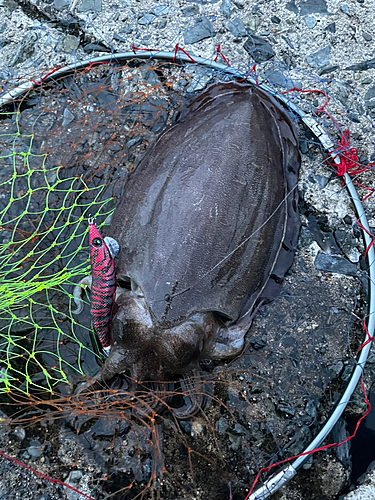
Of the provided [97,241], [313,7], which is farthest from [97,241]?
[313,7]

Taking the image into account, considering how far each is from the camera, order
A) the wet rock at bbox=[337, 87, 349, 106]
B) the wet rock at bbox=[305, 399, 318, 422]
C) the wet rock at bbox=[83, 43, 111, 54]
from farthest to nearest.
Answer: the wet rock at bbox=[83, 43, 111, 54], the wet rock at bbox=[337, 87, 349, 106], the wet rock at bbox=[305, 399, 318, 422]

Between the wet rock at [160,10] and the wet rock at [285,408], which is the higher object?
the wet rock at [160,10]

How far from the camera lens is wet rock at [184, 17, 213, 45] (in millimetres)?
4312

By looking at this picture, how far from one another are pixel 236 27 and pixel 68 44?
1592 mm

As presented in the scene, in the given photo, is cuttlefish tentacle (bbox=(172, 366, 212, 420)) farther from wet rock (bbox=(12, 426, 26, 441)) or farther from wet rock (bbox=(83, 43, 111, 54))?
wet rock (bbox=(83, 43, 111, 54))

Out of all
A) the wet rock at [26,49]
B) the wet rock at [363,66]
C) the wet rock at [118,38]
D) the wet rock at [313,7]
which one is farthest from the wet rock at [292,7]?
the wet rock at [26,49]

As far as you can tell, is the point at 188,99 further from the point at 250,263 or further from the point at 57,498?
the point at 57,498

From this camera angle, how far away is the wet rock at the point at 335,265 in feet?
12.2

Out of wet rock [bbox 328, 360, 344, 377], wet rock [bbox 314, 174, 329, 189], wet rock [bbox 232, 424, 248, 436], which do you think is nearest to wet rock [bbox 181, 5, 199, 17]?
wet rock [bbox 314, 174, 329, 189]

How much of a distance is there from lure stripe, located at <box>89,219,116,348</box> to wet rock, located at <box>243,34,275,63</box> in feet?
7.85

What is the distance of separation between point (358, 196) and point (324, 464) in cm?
215

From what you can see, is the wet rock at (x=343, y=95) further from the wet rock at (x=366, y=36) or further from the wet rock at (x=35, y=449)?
the wet rock at (x=35, y=449)

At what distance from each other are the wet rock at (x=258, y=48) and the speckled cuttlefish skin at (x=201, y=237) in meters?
0.76

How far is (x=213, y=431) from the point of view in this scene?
3.30 m
